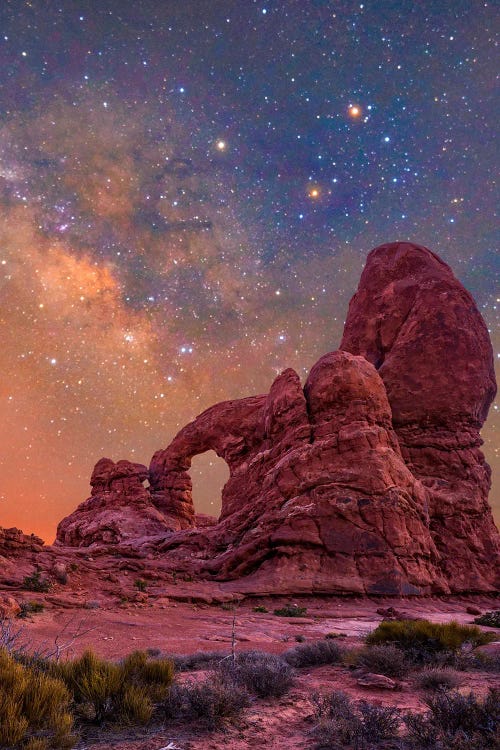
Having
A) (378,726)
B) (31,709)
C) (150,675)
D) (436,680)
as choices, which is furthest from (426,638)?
(31,709)

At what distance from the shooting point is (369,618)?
15297mm

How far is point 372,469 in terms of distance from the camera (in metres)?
21.6

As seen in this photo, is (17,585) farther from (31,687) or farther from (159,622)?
(31,687)

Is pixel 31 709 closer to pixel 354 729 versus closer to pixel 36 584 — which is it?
pixel 354 729

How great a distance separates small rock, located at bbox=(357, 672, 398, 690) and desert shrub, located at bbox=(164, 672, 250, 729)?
221 centimetres

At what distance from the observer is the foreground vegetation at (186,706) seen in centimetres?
351

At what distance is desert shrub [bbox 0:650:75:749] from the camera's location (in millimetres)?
3205

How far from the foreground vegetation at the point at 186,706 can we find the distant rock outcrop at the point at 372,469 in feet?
48.2

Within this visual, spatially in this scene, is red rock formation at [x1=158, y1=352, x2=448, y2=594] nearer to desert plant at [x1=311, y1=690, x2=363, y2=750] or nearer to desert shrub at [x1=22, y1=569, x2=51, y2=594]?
desert shrub at [x1=22, y1=569, x2=51, y2=594]

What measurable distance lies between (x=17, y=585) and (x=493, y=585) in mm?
22752

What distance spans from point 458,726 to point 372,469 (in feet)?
59.9

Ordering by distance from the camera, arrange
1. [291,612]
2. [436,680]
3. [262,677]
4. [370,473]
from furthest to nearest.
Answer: [370,473], [291,612], [436,680], [262,677]

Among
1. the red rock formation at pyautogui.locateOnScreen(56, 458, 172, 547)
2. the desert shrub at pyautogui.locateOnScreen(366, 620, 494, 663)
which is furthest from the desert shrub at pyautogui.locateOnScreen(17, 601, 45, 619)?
the red rock formation at pyautogui.locateOnScreen(56, 458, 172, 547)

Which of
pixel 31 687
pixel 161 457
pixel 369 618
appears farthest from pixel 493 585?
pixel 161 457
